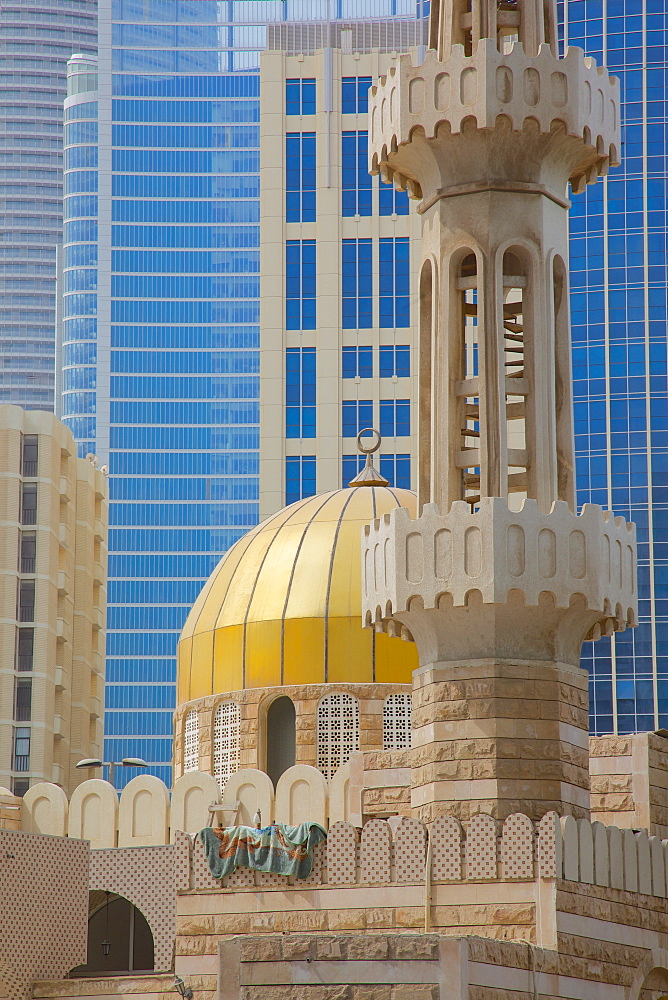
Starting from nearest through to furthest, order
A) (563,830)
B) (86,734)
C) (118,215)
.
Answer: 1. (563,830)
2. (86,734)
3. (118,215)

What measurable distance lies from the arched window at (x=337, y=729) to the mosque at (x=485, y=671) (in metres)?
2.71

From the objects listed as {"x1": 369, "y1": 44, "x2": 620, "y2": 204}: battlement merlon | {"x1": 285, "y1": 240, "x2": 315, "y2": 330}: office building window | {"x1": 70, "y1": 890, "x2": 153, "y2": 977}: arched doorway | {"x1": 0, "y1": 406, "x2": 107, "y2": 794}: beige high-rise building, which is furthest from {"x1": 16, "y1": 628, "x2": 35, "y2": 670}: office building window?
{"x1": 369, "y1": 44, "x2": 620, "y2": 204}: battlement merlon

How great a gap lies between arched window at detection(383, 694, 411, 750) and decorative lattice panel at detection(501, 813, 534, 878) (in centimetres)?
838

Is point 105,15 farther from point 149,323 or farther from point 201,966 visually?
point 201,966

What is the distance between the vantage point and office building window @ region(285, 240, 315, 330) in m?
79.9

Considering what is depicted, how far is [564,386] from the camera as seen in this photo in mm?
21875

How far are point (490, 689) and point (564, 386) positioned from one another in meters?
3.97

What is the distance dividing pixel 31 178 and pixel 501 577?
121752 millimetres

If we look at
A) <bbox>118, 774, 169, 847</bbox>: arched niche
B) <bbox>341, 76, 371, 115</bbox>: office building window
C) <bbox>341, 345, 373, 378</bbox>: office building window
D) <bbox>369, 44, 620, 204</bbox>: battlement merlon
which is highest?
<bbox>341, 76, 371, 115</bbox>: office building window

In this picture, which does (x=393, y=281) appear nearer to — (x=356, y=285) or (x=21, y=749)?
(x=356, y=285)

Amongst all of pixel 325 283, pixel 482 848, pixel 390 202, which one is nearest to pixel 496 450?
pixel 482 848

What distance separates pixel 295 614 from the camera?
28625 millimetres

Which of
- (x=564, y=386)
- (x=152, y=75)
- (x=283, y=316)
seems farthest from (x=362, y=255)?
(x=564, y=386)

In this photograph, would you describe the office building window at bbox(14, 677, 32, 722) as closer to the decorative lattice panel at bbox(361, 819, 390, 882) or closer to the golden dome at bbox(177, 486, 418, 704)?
the golden dome at bbox(177, 486, 418, 704)
